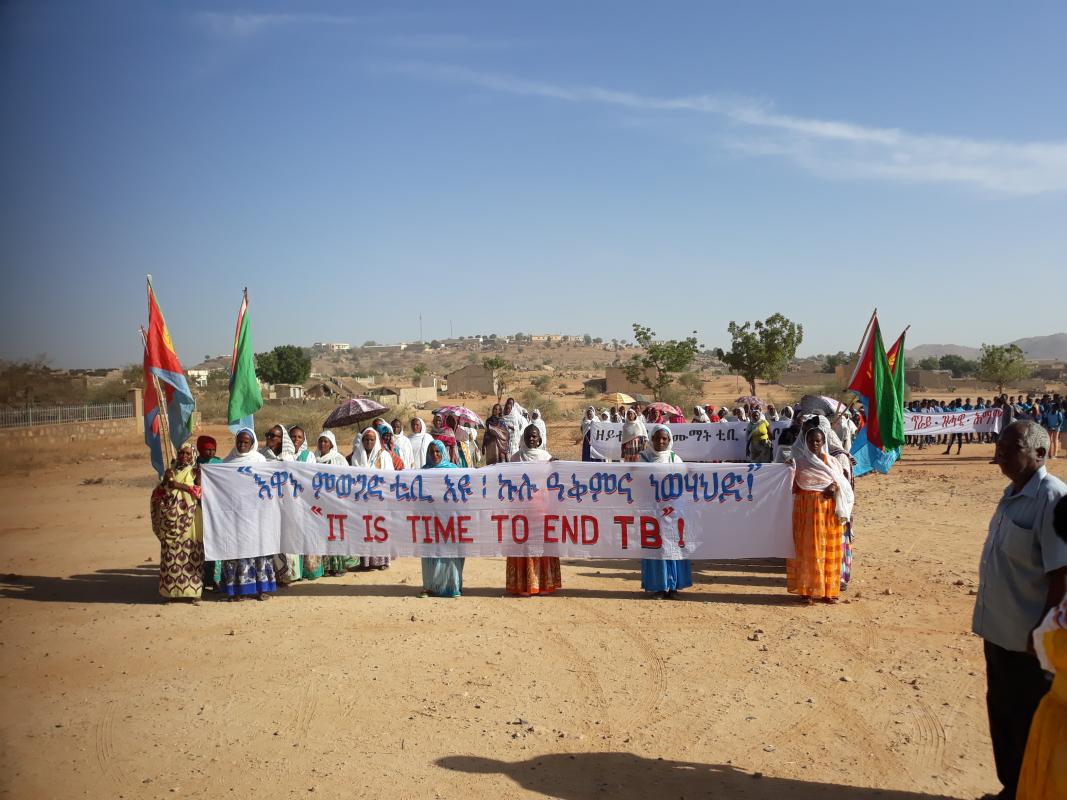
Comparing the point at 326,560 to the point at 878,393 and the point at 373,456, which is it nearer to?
the point at 373,456

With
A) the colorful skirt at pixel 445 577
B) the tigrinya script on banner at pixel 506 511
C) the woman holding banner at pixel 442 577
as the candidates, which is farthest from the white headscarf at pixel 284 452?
the colorful skirt at pixel 445 577

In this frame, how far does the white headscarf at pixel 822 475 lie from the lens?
7.64m

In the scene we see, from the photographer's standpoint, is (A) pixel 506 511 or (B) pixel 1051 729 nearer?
(B) pixel 1051 729

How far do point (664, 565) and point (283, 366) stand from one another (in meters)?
56.7

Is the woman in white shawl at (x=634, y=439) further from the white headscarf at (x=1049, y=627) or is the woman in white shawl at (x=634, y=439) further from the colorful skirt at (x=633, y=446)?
the white headscarf at (x=1049, y=627)

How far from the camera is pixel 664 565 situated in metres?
8.20

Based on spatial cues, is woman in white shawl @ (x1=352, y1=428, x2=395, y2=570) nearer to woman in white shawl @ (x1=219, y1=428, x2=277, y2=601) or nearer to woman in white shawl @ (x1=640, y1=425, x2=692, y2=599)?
woman in white shawl @ (x1=219, y1=428, x2=277, y2=601)

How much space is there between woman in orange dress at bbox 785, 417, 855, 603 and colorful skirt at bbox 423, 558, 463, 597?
11.3 ft

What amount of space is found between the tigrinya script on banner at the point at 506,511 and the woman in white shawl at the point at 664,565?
4 cm

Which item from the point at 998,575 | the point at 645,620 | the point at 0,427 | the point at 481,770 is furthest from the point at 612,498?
the point at 0,427

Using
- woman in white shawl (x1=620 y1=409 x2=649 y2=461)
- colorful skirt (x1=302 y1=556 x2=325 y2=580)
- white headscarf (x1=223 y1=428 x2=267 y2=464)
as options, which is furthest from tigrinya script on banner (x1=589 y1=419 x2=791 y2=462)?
white headscarf (x1=223 y1=428 x2=267 y2=464)

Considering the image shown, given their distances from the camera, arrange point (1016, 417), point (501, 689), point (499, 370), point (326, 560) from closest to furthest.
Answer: point (501, 689) < point (326, 560) < point (1016, 417) < point (499, 370)

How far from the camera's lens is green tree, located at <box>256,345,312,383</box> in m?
60.2

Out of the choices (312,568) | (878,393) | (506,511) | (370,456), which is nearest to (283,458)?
(370,456)
